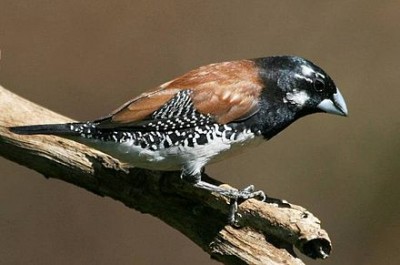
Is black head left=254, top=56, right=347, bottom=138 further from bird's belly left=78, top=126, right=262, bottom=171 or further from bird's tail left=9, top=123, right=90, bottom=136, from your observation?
bird's tail left=9, top=123, right=90, bottom=136

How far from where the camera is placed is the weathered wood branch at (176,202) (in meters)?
2.80

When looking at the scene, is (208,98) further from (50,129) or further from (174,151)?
(50,129)

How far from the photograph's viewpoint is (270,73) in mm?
3008

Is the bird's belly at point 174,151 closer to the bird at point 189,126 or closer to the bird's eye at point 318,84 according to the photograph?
the bird at point 189,126

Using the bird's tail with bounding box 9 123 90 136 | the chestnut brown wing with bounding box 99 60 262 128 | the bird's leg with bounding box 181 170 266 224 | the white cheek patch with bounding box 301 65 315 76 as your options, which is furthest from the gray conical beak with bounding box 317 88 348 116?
the bird's tail with bounding box 9 123 90 136

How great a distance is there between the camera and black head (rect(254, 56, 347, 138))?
298 centimetres

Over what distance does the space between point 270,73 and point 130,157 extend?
52 centimetres

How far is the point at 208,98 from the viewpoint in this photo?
2914 mm

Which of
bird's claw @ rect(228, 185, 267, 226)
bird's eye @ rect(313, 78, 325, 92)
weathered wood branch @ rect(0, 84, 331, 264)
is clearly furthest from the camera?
bird's eye @ rect(313, 78, 325, 92)

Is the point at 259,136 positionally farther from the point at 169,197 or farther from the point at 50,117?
the point at 50,117

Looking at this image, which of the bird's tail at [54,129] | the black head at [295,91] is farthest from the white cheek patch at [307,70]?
the bird's tail at [54,129]

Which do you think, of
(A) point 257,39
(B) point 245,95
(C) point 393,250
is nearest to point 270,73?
(B) point 245,95

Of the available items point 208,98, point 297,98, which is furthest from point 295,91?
point 208,98

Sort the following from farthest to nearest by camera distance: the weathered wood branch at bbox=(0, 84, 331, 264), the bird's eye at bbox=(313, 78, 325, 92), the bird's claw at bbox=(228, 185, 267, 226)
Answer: the bird's eye at bbox=(313, 78, 325, 92) < the bird's claw at bbox=(228, 185, 267, 226) < the weathered wood branch at bbox=(0, 84, 331, 264)
